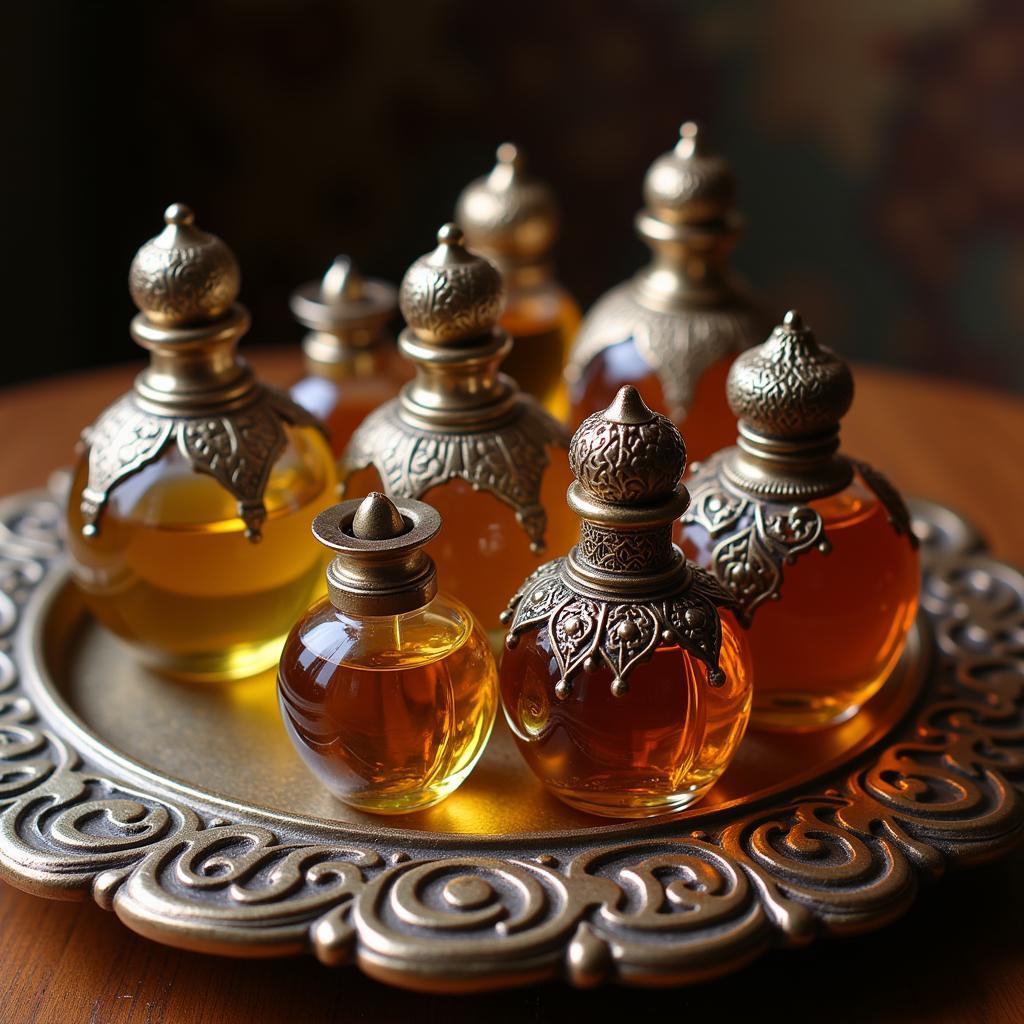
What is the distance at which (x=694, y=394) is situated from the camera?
89 cm

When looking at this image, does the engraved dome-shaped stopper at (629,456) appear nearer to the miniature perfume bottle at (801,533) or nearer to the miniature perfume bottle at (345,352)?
the miniature perfume bottle at (801,533)

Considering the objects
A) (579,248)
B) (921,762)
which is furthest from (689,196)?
(579,248)

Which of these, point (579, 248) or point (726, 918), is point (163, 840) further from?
point (579, 248)

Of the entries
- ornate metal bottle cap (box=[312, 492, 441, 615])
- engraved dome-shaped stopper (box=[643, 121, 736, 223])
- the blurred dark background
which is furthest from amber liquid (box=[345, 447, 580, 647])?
the blurred dark background

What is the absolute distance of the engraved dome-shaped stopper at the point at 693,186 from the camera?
87 cm

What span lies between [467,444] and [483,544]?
0.06 m

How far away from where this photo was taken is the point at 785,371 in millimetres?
670

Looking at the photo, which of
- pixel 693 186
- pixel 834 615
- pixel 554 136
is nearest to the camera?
pixel 834 615

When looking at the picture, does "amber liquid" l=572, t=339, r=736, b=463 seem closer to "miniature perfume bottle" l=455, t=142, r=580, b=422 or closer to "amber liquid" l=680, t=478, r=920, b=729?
"miniature perfume bottle" l=455, t=142, r=580, b=422

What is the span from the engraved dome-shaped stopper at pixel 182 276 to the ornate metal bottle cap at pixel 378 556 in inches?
6.4

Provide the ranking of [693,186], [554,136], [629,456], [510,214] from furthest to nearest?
[554,136]
[510,214]
[693,186]
[629,456]

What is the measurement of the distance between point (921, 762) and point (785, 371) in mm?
218
